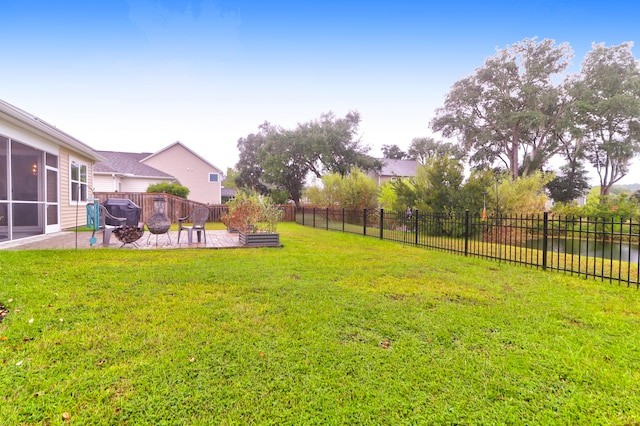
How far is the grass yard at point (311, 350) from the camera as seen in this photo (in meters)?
1.79

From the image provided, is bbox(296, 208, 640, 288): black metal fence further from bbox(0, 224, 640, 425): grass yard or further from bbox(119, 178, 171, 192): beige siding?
bbox(119, 178, 171, 192): beige siding

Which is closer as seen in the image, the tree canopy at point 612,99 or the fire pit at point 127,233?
the fire pit at point 127,233

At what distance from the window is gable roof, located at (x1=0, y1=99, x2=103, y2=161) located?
82 centimetres

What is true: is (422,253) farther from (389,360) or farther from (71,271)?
(71,271)

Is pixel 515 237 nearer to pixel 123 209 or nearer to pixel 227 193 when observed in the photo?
pixel 123 209

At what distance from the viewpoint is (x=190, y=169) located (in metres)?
24.5

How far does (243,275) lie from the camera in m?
4.79

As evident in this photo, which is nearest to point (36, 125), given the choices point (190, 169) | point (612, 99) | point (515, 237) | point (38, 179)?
point (38, 179)

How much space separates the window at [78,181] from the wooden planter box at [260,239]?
6571 millimetres

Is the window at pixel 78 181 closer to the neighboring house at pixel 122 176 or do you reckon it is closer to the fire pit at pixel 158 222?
the fire pit at pixel 158 222

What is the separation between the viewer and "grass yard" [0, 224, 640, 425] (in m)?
1.79

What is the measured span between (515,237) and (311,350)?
6.76 m

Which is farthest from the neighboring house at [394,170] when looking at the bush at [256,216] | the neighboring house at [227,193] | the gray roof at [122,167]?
the bush at [256,216]

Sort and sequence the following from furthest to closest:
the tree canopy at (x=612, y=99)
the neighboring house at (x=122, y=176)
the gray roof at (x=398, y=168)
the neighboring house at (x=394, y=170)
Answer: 1. the gray roof at (x=398, y=168)
2. the neighboring house at (x=394, y=170)
3. the tree canopy at (x=612, y=99)
4. the neighboring house at (x=122, y=176)
